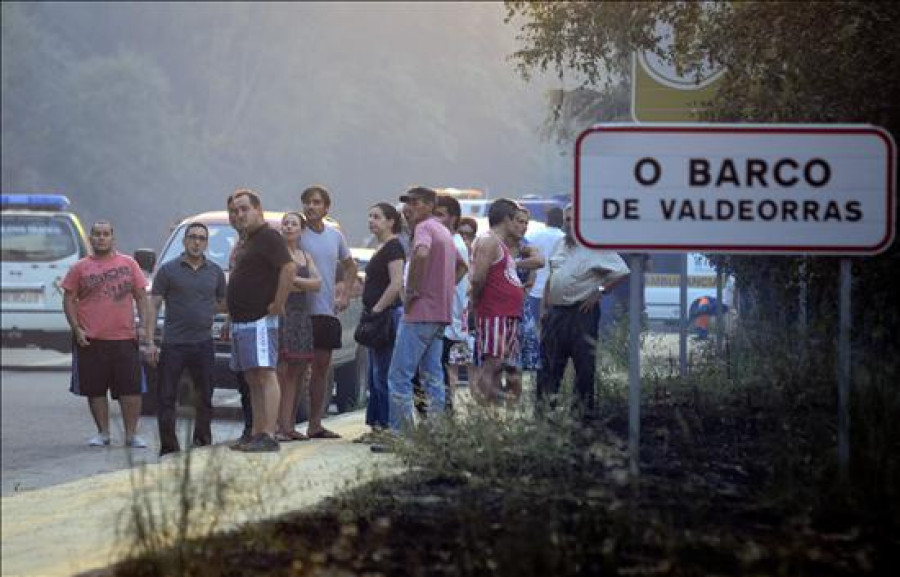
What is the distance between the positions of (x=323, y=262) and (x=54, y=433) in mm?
4955

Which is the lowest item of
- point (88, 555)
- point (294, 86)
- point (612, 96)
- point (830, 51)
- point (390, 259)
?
point (88, 555)

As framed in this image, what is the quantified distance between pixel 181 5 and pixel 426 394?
70.2 m

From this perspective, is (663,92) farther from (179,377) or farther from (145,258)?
(145,258)

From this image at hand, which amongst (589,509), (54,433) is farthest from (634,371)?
(54,433)

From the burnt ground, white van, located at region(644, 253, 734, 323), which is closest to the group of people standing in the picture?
the burnt ground

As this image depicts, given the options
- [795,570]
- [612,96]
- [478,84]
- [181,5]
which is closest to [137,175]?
[181,5]

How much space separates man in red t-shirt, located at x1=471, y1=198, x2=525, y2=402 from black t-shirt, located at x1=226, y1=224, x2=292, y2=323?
1.59 m

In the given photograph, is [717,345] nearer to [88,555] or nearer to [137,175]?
[88,555]

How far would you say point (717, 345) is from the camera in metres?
16.9

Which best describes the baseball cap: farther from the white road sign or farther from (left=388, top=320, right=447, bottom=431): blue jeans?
the white road sign

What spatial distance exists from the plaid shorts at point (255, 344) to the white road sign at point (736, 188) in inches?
182

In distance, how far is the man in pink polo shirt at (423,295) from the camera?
12695 millimetres

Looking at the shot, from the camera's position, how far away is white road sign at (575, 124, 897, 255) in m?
8.73

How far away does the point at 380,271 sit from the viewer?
13.6 metres
